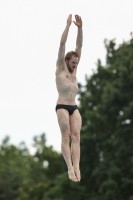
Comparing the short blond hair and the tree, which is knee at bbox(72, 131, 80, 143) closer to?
the short blond hair

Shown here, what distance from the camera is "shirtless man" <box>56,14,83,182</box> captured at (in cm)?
1619

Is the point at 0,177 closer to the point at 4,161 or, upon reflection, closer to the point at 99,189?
the point at 4,161

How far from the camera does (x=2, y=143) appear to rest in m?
132

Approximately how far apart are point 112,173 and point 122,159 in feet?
5.14

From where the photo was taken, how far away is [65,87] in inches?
639

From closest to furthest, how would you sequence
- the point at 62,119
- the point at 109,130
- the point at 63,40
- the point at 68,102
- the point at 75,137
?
the point at 63,40 → the point at 62,119 → the point at 68,102 → the point at 75,137 → the point at 109,130

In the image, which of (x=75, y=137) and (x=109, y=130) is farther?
(x=109, y=130)

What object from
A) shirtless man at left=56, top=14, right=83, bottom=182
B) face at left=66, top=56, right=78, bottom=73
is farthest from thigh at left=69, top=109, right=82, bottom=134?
face at left=66, top=56, right=78, bottom=73

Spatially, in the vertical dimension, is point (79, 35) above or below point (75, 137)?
above

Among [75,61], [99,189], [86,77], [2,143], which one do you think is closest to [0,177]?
[2,143]

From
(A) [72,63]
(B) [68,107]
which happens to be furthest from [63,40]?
(B) [68,107]

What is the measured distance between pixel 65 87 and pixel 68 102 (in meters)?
0.36

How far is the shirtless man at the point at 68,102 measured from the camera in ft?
53.1

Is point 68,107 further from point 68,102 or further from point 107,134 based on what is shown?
point 107,134
